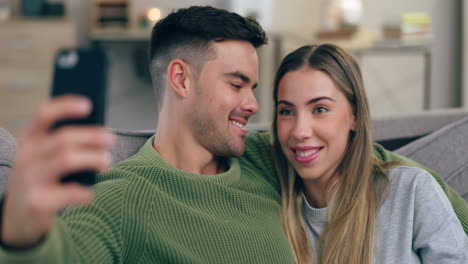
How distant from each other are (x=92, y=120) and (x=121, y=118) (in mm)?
4407

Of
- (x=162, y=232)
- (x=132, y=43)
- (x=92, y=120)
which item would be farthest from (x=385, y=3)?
(x=92, y=120)

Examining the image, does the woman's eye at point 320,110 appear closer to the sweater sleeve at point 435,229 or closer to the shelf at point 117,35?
the sweater sleeve at point 435,229

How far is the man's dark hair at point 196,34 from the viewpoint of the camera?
139cm

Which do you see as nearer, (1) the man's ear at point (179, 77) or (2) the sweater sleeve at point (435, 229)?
(2) the sweater sleeve at point (435, 229)

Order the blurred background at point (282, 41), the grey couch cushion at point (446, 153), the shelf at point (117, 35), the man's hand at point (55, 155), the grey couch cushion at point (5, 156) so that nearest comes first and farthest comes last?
the man's hand at point (55, 155) → the grey couch cushion at point (5, 156) → the grey couch cushion at point (446, 153) → the blurred background at point (282, 41) → the shelf at point (117, 35)

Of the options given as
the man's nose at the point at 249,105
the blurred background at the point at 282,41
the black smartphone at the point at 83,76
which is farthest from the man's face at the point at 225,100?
the blurred background at the point at 282,41

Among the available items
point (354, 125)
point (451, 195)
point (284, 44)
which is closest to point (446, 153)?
point (451, 195)

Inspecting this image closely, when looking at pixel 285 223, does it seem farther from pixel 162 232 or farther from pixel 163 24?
pixel 163 24

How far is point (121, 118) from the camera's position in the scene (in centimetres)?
495

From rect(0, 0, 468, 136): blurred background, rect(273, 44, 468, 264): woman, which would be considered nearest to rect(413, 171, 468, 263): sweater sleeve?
rect(273, 44, 468, 264): woman

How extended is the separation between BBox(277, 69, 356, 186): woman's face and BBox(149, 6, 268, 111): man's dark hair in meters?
0.16

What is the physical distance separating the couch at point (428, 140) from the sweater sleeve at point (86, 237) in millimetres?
399

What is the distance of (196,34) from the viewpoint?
142cm

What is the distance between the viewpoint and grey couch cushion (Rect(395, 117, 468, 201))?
158cm
